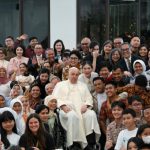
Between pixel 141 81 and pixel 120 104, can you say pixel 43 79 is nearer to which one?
pixel 141 81

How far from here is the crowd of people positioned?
1072 centimetres

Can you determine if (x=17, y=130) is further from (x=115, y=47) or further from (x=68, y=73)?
(x=115, y=47)

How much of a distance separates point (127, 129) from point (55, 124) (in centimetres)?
152

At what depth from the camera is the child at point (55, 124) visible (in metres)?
11.9

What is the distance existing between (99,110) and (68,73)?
42.7 inches

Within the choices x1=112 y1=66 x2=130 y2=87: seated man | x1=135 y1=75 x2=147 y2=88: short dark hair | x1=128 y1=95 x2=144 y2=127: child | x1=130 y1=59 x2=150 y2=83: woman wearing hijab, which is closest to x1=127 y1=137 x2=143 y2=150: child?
x1=128 y1=95 x2=144 y2=127: child

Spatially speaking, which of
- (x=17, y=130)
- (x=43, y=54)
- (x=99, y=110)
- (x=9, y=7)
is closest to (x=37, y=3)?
(x=9, y=7)

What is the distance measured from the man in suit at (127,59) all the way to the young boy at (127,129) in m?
2.61

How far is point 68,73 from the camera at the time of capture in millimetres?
13086

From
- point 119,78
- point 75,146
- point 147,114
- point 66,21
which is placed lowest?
point 75,146

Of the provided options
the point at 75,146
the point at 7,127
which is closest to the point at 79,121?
the point at 75,146

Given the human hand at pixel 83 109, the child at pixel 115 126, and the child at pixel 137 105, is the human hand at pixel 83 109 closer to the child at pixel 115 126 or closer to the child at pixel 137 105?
the child at pixel 115 126

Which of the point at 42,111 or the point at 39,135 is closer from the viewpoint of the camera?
the point at 39,135

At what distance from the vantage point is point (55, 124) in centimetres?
1192
